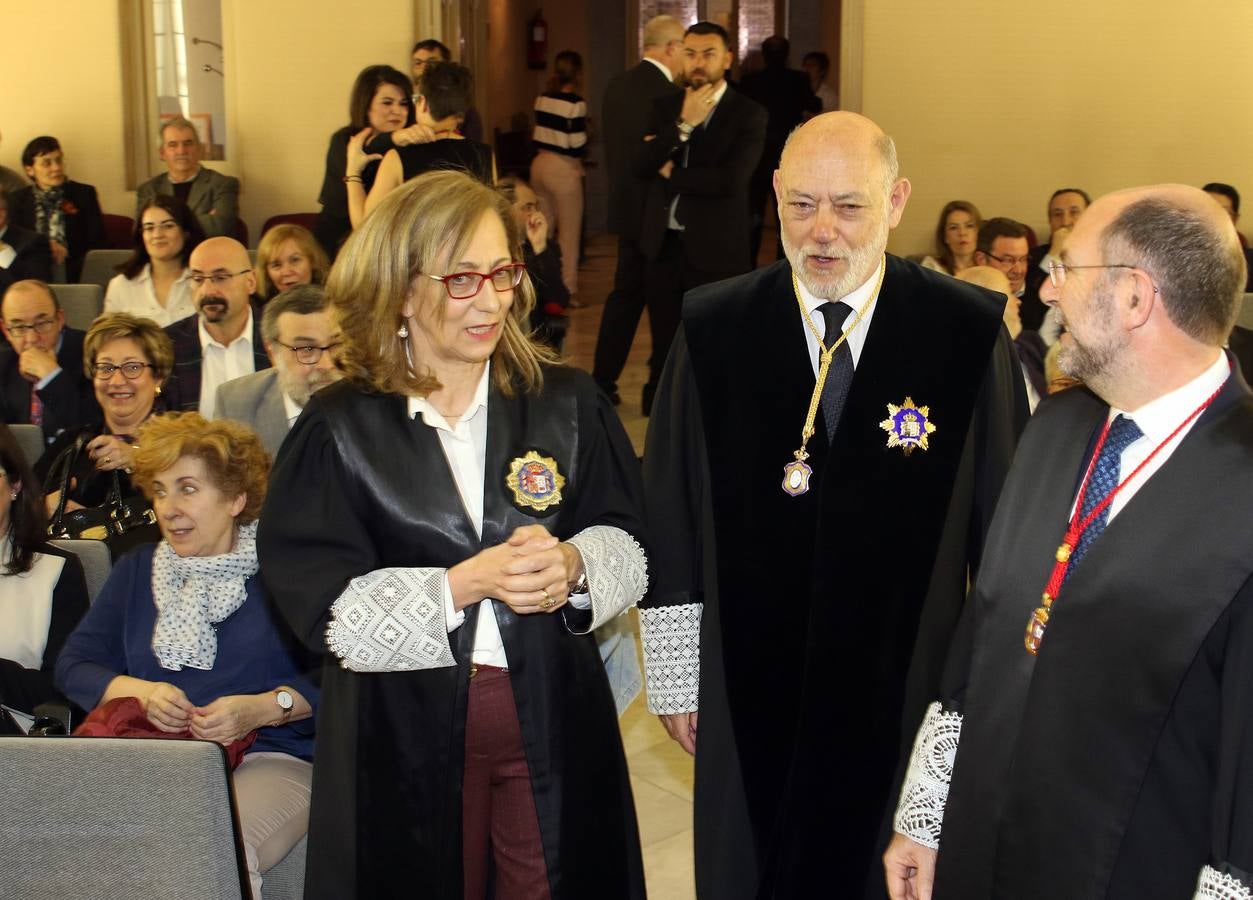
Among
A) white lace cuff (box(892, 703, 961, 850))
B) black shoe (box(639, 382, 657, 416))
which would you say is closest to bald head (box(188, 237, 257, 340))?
black shoe (box(639, 382, 657, 416))

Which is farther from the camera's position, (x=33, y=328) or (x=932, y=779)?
(x=33, y=328)

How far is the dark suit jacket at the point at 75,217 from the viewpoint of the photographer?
29.3 feet

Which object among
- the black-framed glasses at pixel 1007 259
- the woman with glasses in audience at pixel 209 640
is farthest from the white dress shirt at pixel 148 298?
the black-framed glasses at pixel 1007 259

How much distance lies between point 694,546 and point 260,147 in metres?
7.92

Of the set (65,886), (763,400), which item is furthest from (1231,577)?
(65,886)

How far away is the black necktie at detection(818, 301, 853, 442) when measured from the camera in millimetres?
2836

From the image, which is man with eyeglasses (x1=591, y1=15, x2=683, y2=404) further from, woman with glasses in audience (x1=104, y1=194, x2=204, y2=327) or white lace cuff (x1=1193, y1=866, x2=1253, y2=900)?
white lace cuff (x1=1193, y1=866, x2=1253, y2=900)

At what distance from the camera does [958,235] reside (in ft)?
24.0

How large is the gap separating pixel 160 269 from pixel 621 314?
2.48 metres

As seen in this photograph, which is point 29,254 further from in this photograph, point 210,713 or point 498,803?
point 498,803

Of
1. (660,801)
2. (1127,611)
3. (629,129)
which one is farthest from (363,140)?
(1127,611)

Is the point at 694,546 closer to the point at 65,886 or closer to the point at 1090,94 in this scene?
the point at 65,886

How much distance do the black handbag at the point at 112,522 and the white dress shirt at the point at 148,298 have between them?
8.00 feet

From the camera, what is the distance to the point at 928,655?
2824 mm
